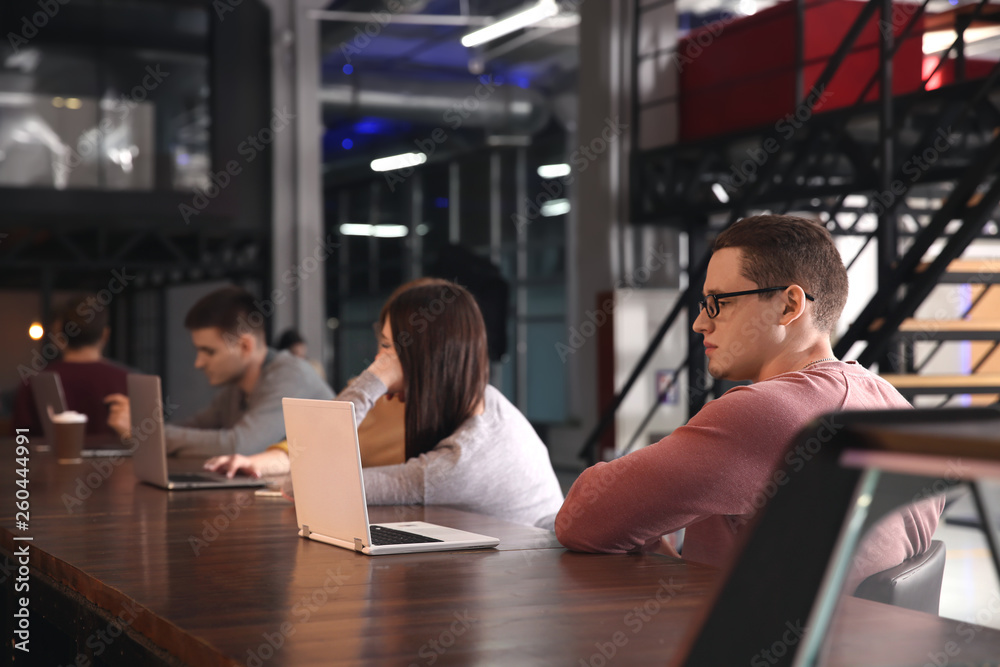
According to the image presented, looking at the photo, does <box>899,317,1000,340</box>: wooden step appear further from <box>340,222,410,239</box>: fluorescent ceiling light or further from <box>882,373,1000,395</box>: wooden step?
<box>340,222,410,239</box>: fluorescent ceiling light

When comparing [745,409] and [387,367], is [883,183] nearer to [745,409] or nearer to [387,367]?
[387,367]

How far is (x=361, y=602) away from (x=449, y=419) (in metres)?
1.02

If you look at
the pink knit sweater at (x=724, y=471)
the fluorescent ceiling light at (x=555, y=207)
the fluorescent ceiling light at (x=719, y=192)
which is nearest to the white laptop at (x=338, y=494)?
the pink knit sweater at (x=724, y=471)

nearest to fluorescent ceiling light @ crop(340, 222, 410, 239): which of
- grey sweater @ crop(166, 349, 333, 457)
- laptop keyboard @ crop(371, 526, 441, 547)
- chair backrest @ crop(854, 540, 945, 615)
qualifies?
grey sweater @ crop(166, 349, 333, 457)

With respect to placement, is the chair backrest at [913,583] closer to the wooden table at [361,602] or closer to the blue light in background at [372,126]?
the wooden table at [361,602]

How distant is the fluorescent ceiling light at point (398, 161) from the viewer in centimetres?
1339

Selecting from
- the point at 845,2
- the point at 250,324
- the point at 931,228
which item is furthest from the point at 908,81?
Result: the point at 250,324

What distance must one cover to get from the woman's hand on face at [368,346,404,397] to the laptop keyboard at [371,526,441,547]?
57cm

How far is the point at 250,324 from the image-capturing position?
11.3ft

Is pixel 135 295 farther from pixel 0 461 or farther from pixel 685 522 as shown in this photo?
pixel 685 522

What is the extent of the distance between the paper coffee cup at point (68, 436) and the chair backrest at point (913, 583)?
2452 mm

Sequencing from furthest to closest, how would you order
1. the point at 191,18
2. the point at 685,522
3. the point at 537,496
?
1. the point at 191,18
2. the point at 537,496
3. the point at 685,522

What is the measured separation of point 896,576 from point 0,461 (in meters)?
2.76

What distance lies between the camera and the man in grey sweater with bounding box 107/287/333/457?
324 centimetres
